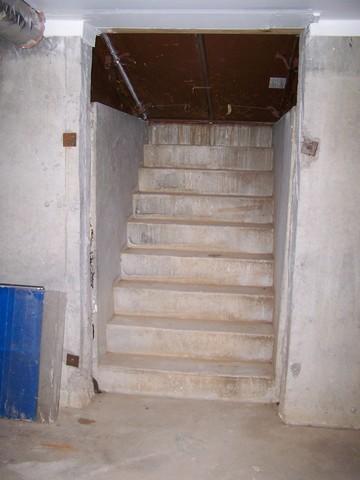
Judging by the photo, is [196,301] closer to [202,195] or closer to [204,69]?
[202,195]

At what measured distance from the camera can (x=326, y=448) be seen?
8.85 ft

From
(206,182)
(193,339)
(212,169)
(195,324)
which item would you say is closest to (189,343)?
(193,339)

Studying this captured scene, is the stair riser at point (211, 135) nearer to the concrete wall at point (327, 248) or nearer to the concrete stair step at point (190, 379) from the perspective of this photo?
the concrete wall at point (327, 248)

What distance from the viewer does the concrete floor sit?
97.0 inches

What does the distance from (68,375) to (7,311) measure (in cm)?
60

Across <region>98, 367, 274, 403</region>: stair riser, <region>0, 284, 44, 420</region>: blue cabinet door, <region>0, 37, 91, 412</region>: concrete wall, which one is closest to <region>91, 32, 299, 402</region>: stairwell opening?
<region>98, 367, 274, 403</region>: stair riser

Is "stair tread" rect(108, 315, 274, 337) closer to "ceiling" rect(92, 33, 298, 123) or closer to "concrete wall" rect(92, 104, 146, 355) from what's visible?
"concrete wall" rect(92, 104, 146, 355)

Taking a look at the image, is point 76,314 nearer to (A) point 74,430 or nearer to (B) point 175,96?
(A) point 74,430

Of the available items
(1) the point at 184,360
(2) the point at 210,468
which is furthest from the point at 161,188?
(2) the point at 210,468

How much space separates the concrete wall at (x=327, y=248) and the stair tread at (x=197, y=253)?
906 mm

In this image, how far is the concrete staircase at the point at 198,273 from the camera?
323cm

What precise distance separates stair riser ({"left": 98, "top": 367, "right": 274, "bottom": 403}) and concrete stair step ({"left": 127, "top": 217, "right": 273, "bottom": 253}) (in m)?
1.19

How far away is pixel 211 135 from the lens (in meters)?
4.73

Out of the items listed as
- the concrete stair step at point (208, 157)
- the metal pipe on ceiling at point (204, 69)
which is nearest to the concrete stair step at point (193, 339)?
the concrete stair step at point (208, 157)
